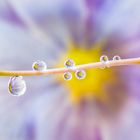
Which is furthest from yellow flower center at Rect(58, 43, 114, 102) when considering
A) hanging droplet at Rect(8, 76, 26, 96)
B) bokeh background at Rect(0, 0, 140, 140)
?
hanging droplet at Rect(8, 76, 26, 96)

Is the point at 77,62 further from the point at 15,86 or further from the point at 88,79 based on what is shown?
the point at 15,86

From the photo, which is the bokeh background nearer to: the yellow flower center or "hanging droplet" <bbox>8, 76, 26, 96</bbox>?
the yellow flower center

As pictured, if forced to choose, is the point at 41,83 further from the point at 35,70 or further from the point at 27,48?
the point at 35,70

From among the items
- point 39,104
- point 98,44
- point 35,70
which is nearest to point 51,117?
point 39,104

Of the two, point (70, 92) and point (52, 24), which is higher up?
point (52, 24)

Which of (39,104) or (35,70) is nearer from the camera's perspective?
(35,70)

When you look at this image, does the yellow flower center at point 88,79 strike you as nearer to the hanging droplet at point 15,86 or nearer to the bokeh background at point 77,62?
the bokeh background at point 77,62

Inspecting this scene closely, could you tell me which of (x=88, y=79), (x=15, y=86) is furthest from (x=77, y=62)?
(x=15, y=86)
